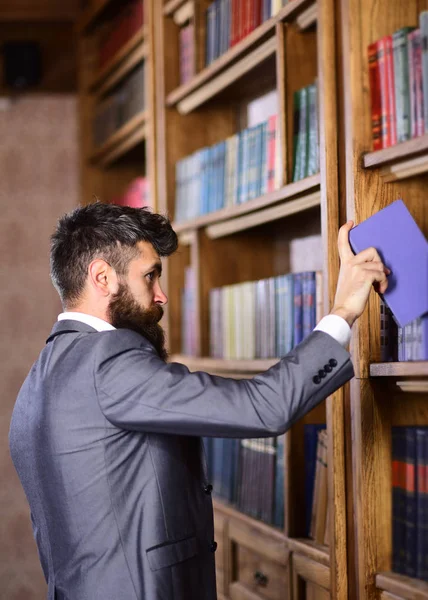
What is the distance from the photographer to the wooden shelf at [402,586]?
5.79 ft

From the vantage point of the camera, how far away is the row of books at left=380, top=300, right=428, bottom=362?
1743 mm

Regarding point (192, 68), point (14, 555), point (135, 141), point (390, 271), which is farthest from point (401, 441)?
point (14, 555)

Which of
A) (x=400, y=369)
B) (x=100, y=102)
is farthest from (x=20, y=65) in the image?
(x=400, y=369)

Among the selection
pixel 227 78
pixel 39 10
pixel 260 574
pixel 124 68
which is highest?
pixel 39 10

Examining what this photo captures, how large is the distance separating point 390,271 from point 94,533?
2.58ft

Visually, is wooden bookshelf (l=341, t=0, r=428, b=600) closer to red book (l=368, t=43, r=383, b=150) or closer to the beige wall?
red book (l=368, t=43, r=383, b=150)

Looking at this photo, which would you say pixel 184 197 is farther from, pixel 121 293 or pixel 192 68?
pixel 121 293

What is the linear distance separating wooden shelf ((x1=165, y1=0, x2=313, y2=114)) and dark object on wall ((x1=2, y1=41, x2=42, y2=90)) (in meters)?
1.54

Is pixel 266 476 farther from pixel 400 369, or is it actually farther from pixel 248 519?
pixel 400 369

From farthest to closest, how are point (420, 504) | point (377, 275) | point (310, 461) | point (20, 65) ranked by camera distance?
point (20, 65)
point (310, 461)
point (420, 504)
point (377, 275)

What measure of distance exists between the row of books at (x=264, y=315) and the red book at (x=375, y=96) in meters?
0.41

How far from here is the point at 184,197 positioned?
302 centimetres

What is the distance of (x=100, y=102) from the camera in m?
4.20

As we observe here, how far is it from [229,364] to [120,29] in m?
1.95
